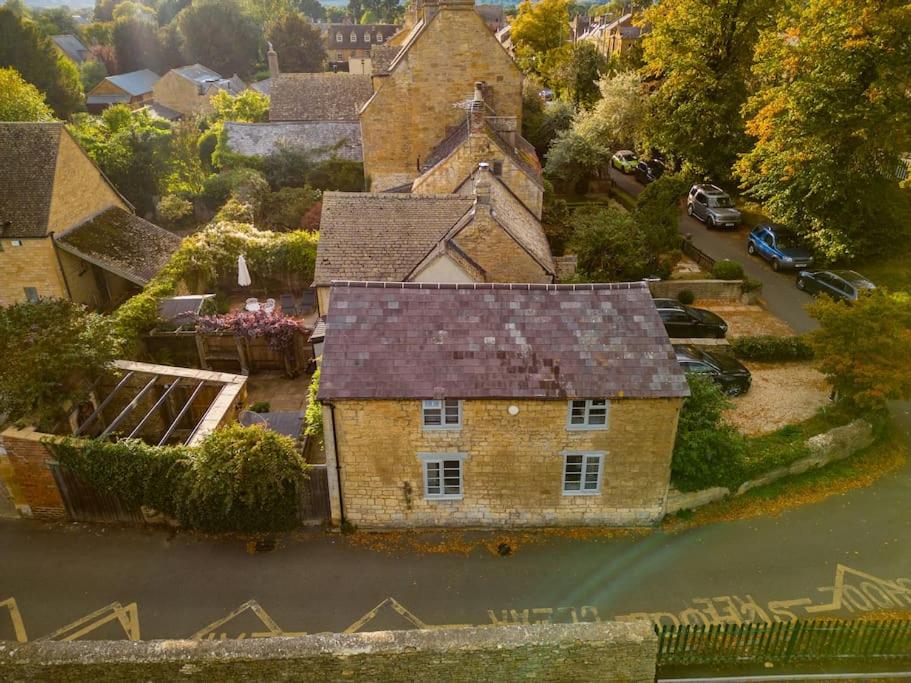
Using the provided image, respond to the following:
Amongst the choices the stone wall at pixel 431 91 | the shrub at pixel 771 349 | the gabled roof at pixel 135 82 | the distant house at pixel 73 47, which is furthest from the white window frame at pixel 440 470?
the distant house at pixel 73 47

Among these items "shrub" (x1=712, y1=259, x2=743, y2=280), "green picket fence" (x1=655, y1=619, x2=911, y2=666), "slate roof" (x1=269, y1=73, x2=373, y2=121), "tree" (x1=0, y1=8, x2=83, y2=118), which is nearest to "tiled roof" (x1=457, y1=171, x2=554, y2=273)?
"shrub" (x1=712, y1=259, x2=743, y2=280)

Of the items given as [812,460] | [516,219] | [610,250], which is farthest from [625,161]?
[812,460]

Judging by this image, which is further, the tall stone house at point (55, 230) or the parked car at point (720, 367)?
the tall stone house at point (55, 230)

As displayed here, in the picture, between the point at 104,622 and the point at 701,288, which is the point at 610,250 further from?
the point at 104,622

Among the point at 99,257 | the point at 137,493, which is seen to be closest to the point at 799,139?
the point at 137,493

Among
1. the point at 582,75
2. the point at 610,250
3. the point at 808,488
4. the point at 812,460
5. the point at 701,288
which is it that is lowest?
the point at 808,488

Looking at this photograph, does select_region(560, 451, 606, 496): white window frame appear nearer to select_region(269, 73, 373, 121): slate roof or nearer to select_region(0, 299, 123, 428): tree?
select_region(0, 299, 123, 428): tree

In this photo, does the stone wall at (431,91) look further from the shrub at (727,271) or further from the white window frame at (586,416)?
the white window frame at (586,416)
